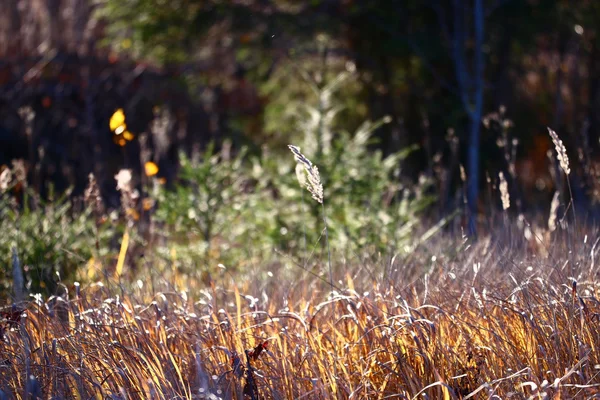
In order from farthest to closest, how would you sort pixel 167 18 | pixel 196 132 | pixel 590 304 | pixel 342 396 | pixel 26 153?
1. pixel 196 132
2. pixel 26 153
3. pixel 167 18
4. pixel 590 304
5. pixel 342 396

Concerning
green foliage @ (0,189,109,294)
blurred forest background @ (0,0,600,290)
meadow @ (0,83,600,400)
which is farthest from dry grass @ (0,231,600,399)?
blurred forest background @ (0,0,600,290)

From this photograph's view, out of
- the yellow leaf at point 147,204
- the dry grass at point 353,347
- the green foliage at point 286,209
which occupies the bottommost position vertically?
the green foliage at point 286,209

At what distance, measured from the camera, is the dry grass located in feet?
9.39

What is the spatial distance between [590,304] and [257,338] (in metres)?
1.36

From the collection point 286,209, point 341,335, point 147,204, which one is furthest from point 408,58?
point 341,335

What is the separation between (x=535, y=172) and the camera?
10609 mm

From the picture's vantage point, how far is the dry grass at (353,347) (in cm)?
286

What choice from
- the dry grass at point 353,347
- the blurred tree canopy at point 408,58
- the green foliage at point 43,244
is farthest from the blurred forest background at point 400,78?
the dry grass at point 353,347

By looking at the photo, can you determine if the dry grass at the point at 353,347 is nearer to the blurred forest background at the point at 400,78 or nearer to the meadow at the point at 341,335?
the meadow at the point at 341,335

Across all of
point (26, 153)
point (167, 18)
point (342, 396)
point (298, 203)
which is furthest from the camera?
point (26, 153)

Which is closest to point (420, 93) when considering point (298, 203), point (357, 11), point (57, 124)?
point (357, 11)

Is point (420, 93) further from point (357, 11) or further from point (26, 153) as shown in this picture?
point (26, 153)

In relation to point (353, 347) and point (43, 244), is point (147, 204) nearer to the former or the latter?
point (43, 244)

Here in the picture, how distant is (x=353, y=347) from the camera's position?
9.85ft
